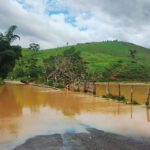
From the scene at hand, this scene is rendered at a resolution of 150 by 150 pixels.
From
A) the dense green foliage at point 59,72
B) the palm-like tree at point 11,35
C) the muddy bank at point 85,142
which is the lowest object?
the muddy bank at point 85,142

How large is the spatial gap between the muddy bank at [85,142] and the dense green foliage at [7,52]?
31.0m

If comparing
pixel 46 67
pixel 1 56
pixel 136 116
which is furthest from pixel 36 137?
pixel 46 67

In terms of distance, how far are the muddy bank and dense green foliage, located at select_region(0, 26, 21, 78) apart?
31.0 m

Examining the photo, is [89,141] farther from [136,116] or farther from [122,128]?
[136,116]

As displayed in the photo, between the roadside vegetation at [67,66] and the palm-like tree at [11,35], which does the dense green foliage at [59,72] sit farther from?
the palm-like tree at [11,35]

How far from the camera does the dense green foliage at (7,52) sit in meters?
36.4

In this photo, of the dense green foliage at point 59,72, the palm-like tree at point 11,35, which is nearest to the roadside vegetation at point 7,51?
the palm-like tree at point 11,35

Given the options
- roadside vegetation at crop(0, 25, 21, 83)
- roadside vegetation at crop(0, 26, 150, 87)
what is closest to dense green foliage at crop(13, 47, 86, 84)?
roadside vegetation at crop(0, 26, 150, 87)

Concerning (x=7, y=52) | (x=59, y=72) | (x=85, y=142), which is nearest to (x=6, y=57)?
(x=7, y=52)

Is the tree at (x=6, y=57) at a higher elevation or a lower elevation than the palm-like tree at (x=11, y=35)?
lower

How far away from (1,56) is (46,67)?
10.2 m

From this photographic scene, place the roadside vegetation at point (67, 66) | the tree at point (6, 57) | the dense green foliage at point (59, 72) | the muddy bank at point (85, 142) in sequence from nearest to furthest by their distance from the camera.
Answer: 1. the muddy bank at point (85, 142)
2. the dense green foliage at point (59, 72)
3. the tree at point (6, 57)
4. the roadside vegetation at point (67, 66)

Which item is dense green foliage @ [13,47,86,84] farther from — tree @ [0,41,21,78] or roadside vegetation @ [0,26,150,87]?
tree @ [0,41,21,78]

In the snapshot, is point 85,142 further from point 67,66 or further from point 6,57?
point 6,57
